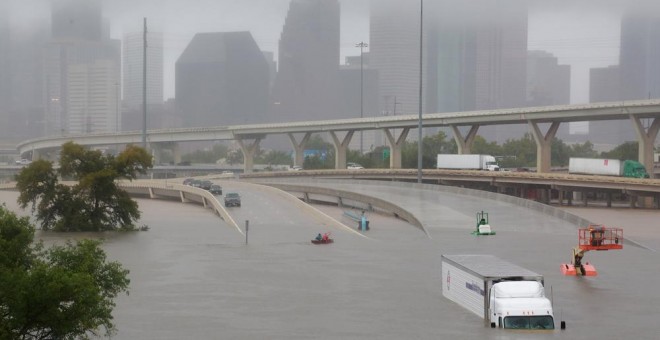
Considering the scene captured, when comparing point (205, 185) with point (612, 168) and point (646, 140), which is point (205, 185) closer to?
point (612, 168)

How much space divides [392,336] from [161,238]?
3350 centimetres

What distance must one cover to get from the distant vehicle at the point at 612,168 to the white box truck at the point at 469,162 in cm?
1553

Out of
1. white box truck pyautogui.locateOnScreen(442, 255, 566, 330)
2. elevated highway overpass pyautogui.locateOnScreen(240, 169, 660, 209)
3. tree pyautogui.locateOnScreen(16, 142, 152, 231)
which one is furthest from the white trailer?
white box truck pyautogui.locateOnScreen(442, 255, 566, 330)

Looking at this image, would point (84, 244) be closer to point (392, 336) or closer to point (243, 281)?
point (392, 336)

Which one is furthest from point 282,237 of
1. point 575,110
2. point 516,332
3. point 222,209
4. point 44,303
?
point 575,110

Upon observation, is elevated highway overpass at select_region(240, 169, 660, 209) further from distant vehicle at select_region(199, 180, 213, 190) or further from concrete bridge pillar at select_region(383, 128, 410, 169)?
distant vehicle at select_region(199, 180, 213, 190)

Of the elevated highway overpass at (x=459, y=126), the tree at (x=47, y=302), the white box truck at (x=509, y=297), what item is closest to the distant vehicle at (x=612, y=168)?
the elevated highway overpass at (x=459, y=126)

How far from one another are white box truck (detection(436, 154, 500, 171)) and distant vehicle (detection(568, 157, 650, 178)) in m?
15.5

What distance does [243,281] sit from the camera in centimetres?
4131

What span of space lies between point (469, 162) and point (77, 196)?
65214 mm

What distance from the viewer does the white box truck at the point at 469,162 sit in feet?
400

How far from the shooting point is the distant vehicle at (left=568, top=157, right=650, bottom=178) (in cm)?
9894

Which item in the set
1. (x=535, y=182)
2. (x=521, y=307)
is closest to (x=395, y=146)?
(x=535, y=182)

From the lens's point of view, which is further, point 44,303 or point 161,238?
point 161,238
